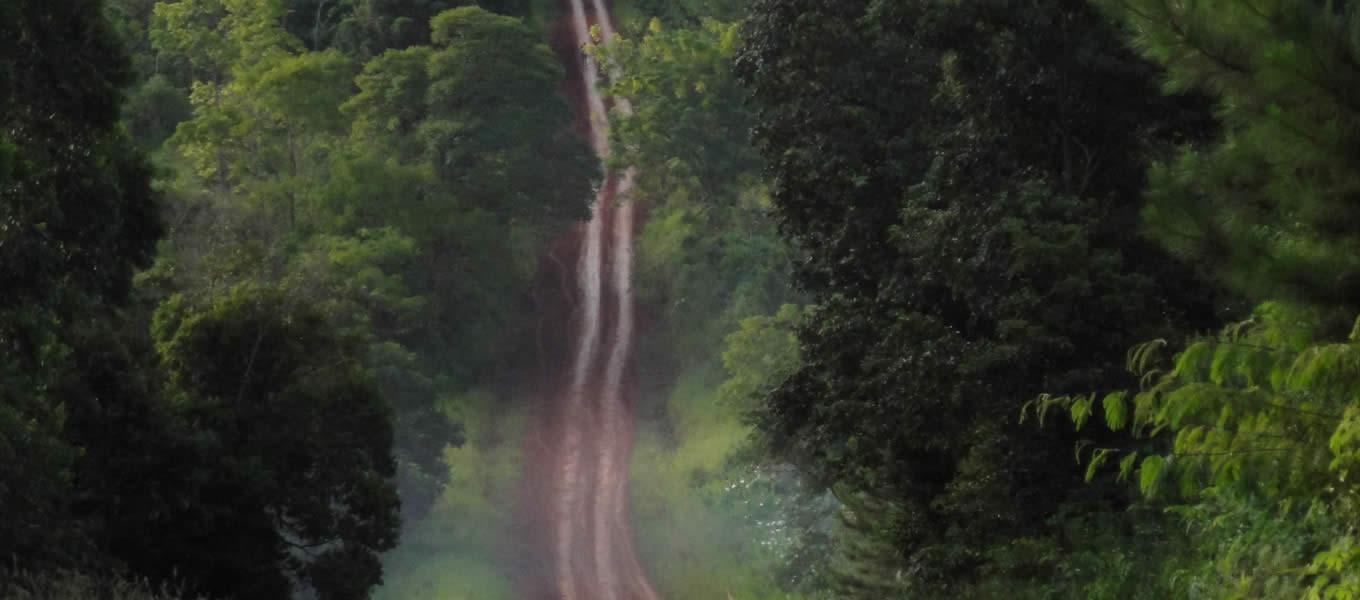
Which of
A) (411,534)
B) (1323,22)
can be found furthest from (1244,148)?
(411,534)

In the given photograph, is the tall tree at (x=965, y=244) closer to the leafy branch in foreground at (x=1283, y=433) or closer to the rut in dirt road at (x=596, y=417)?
the leafy branch in foreground at (x=1283, y=433)

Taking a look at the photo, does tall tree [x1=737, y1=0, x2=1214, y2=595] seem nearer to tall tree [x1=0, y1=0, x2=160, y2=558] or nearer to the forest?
the forest

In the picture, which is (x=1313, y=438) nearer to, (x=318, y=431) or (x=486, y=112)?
(x=318, y=431)

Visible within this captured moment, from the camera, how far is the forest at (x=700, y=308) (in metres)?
10.3

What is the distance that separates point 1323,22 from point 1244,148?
37.8 inches

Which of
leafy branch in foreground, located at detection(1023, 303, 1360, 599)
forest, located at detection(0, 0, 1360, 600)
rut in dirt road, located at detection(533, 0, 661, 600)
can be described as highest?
leafy branch in foreground, located at detection(1023, 303, 1360, 599)

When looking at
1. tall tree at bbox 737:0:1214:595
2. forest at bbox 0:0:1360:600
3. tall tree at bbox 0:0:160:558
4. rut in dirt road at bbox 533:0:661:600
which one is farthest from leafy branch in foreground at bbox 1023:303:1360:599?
rut in dirt road at bbox 533:0:661:600

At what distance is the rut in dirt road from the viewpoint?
120 feet

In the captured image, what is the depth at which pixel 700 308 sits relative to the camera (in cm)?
4491

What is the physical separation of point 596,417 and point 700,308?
3896 mm

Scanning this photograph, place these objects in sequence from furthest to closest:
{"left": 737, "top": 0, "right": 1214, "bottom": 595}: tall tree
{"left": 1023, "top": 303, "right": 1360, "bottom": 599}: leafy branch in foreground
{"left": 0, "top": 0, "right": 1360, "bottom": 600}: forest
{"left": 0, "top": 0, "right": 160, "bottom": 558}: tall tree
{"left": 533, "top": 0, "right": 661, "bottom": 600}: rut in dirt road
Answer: {"left": 533, "top": 0, "right": 661, "bottom": 600}: rut in dirt road → {"left": 737, "top": 0, "right": 1214, "bottom": 595}: tall tree → {"left": 0, "top": 0, "right": 160, "bottom": 558}: tall tree → {"left": 0, "top": 0, "right": 1360, "bottom": 600}: forest → {"left": 1023, "top": 303, "right": 1360, "bottom": 599}: leafy branch in foreground

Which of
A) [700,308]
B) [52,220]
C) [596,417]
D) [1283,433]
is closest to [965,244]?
[1283,433]

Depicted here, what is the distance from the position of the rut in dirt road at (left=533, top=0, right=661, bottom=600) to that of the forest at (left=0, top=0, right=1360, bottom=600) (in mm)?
124

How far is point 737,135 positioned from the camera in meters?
45.1
